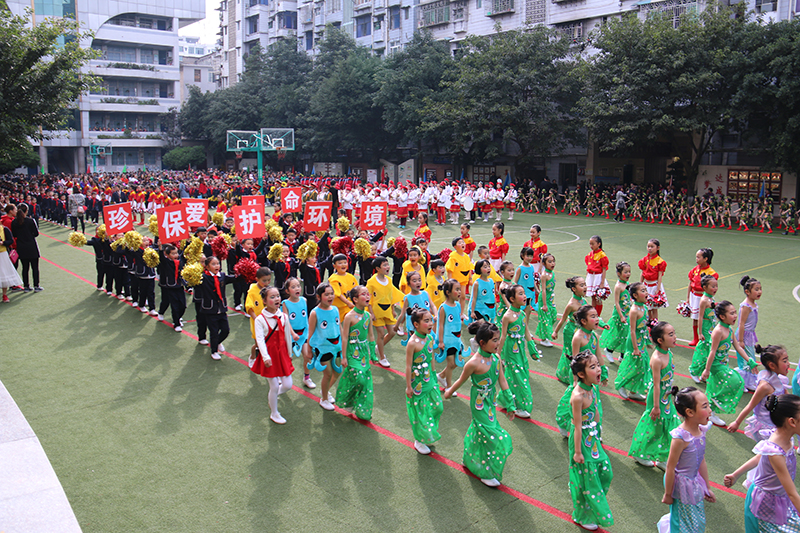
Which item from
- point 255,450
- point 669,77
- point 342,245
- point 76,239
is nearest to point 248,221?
point 342,245

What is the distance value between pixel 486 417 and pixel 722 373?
310 cm

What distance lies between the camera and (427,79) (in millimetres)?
38625

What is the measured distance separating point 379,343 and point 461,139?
26948 mm

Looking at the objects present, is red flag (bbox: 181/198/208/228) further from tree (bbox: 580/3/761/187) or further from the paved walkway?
tree (bbox: 580/3/761/187)

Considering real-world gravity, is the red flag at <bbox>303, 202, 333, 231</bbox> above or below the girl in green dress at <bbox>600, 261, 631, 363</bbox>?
above

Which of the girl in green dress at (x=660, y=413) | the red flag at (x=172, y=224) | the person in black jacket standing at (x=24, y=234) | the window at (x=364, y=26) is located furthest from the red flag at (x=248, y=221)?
the window at (x=364, y=26)

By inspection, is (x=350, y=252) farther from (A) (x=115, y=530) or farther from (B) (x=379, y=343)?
(A) (x=115, y=530)

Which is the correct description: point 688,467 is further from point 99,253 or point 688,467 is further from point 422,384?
point 99,253

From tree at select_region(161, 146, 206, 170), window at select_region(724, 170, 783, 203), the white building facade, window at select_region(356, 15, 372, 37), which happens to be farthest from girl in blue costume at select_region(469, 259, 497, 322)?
the white building facade

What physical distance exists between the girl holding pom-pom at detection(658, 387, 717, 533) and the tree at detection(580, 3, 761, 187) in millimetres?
23729

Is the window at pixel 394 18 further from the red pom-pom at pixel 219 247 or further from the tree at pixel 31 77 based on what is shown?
the red pom-pom at pixel 219 247

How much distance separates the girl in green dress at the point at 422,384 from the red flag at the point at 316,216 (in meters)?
6.89

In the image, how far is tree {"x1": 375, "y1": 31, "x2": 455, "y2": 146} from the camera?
37.3m

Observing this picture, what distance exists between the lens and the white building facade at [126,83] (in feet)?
193
